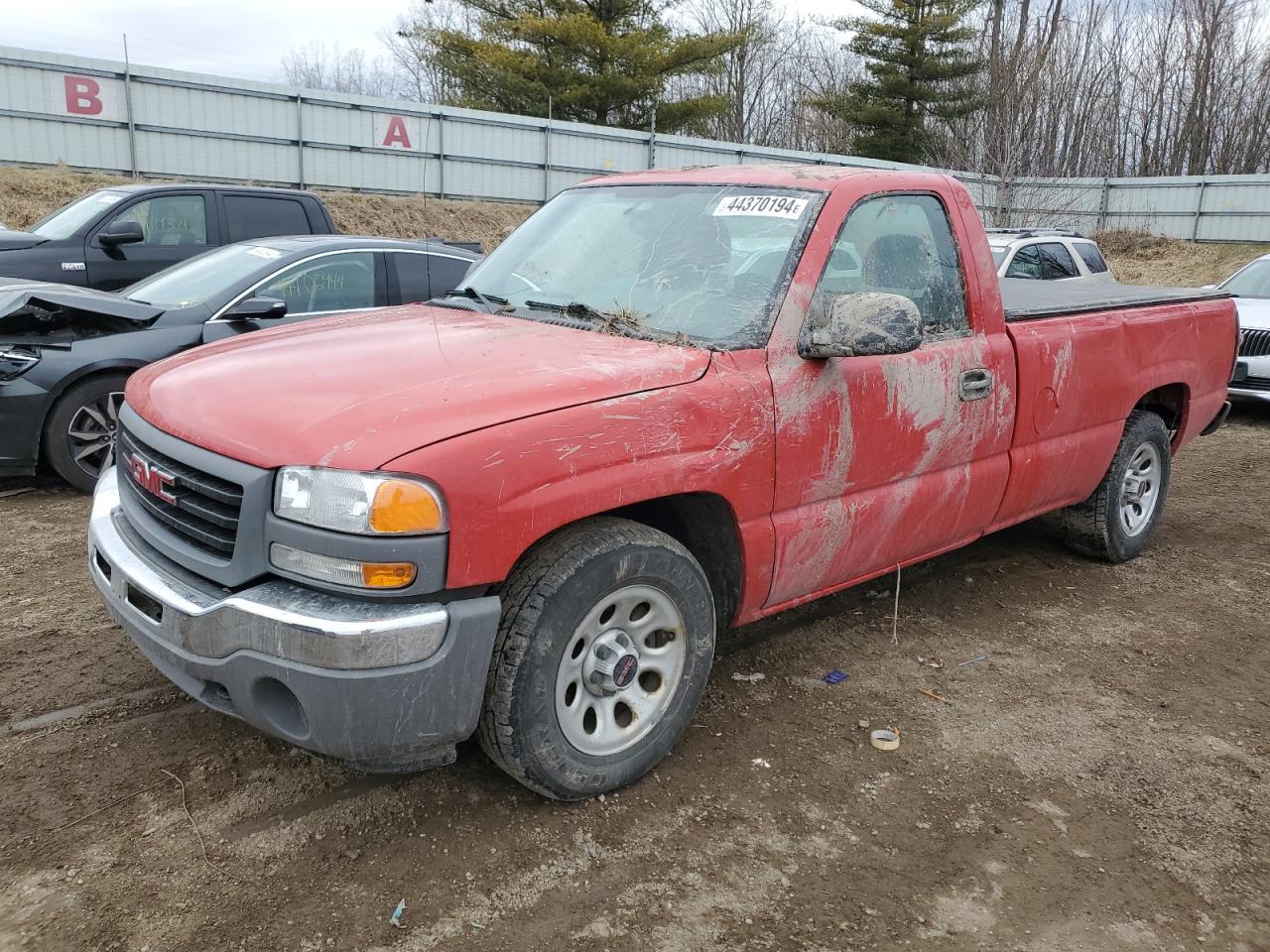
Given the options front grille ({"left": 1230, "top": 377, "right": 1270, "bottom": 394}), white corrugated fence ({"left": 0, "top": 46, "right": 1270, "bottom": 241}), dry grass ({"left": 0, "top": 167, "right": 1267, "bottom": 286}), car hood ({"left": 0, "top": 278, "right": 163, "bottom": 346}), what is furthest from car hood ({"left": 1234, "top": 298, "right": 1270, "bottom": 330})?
white corrugated fence ({"left": 0, "top": 46, "right": 1270, "bottom": 241})

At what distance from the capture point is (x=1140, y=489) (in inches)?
220

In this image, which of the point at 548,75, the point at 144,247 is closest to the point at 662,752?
the point at 144,247

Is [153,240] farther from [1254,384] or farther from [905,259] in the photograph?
[1254,384]

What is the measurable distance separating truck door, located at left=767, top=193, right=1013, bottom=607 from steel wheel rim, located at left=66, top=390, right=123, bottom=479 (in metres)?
4.51

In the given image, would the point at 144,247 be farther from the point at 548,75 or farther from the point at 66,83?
the point at 548,75

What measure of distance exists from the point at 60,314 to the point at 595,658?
4895mm

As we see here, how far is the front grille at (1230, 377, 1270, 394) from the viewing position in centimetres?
987

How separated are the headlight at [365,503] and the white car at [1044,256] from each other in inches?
399

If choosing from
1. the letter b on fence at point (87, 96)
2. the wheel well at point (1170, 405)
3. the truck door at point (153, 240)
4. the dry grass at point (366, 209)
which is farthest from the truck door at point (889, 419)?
the letter b on fence at point (87, 96)

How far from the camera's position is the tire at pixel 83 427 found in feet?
19.5

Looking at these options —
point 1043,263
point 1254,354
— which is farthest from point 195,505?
point 1043,263

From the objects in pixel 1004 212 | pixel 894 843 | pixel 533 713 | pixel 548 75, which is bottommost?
pixel 894 843

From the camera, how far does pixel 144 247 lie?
9305mm

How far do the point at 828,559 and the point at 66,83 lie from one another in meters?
20.4
